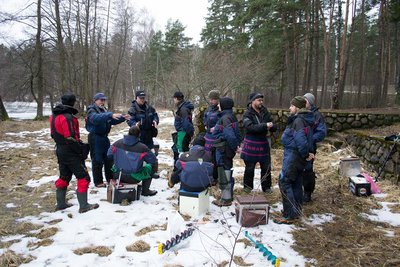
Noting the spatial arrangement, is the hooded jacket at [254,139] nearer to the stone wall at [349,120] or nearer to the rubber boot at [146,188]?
the rubber boot at [146,188]

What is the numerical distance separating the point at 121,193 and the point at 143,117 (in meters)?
1.73

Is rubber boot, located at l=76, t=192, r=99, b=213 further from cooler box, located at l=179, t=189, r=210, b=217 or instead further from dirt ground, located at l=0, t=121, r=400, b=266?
cooler box, located at l=179, t=189, r=210, b=217

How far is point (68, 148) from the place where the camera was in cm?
444

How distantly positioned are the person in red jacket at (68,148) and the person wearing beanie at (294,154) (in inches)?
114

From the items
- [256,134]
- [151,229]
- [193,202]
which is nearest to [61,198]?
[151,229]

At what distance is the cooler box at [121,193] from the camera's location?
16.0 feet

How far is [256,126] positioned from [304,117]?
845 mm

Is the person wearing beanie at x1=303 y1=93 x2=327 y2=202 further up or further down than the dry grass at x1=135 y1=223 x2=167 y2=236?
further up

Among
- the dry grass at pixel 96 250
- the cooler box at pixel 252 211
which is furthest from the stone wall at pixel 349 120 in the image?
the dry grass at pixel 96 250

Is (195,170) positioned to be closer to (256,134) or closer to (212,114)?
(256,134)

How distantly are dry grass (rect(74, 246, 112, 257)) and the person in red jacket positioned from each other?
1163 mm

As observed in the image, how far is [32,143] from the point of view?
10.3 m

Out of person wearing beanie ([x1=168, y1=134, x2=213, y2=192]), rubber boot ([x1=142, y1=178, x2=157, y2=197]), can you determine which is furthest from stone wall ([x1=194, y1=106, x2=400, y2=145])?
person wearing beanie ([x1=168, y1=134, x2=213, y2=192])

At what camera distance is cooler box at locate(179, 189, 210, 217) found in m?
4.36
